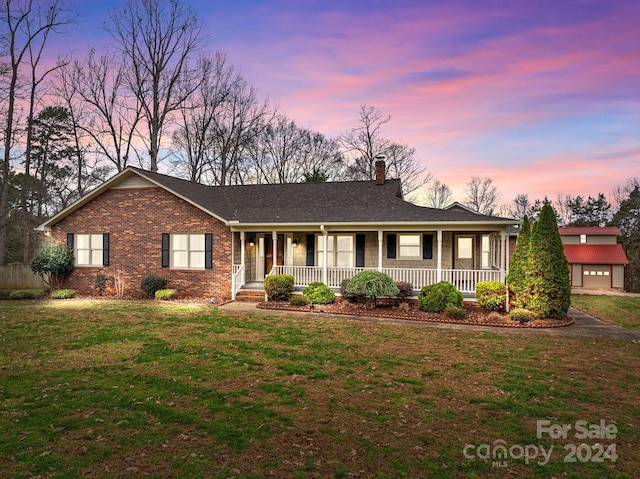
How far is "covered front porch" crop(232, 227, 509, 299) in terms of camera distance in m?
14.6

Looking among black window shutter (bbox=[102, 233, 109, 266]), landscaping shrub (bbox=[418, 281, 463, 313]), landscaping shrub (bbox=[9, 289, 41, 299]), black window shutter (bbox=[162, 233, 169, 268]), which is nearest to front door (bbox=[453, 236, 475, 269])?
landscaping shrub (bbox=[418, 281, 463, 313])

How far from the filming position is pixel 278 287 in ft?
45.8

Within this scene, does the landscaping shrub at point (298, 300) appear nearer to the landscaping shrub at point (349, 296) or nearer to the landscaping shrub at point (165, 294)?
the landscaping shrub at point (349, 296)

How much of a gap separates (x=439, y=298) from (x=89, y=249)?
50.4ft

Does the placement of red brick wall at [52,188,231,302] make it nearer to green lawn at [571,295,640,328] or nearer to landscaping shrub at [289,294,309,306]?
landscaping shrub at [289,294,309,306]

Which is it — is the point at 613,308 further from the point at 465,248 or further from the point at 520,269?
the point at 520,269

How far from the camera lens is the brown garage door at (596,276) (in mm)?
23922

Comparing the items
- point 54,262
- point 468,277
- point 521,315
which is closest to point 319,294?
point 468,277

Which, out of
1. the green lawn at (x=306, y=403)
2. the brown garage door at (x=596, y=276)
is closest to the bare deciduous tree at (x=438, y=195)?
the brown garage door at (x=596, y=276)

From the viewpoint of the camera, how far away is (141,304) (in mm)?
13492

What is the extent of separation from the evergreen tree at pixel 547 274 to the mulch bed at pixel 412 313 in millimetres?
438

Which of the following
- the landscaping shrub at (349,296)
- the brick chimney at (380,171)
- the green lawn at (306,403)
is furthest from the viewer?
the brick chimney at (380,171)

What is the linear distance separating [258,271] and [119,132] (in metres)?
17.6

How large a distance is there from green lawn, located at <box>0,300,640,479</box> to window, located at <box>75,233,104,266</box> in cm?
751
